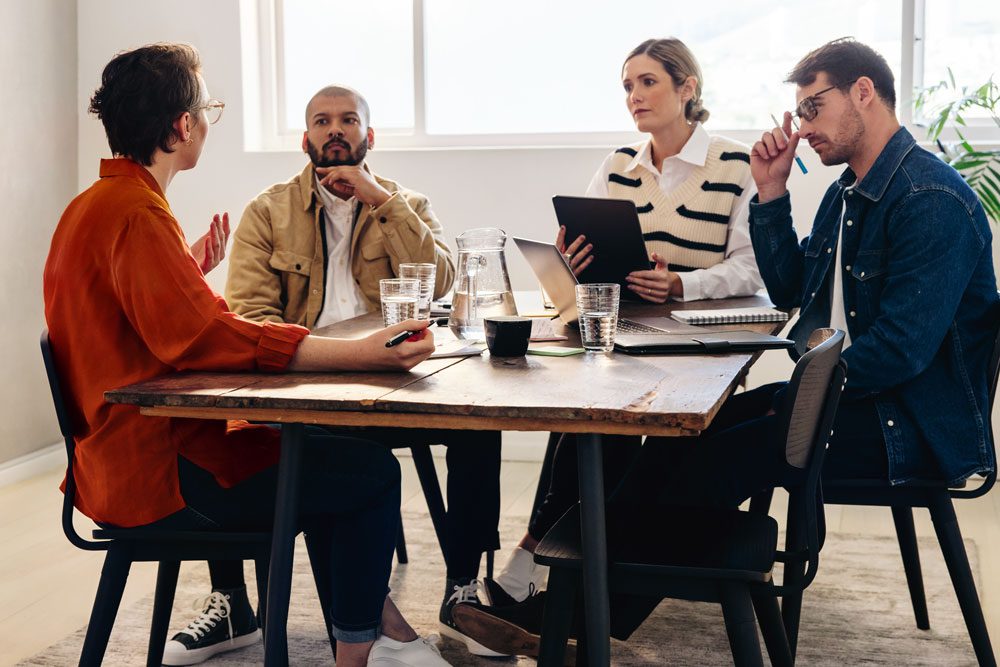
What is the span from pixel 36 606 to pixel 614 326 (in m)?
1.66

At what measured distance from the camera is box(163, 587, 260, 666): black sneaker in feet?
7.53

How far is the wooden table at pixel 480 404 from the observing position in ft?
4.67

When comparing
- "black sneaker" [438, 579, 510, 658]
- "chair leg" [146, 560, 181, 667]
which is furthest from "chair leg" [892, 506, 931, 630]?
"chair leg" [146, 560, 181, 667]

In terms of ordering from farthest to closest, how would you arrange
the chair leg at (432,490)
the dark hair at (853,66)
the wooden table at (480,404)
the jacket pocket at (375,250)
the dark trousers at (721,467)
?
1. the jacket pocket at (375,250)
2. the chair leg at (432,490)
3. the dark hair at (853,66)
4. the dark trousers at (721,467)
5. the wooden table at (480,404)

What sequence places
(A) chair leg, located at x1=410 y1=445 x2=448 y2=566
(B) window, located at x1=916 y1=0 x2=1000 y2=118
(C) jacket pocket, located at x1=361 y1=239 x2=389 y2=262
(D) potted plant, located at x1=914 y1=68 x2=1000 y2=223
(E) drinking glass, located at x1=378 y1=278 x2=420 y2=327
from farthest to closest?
(B) window, located at x1=916 y1=0 x2=1000 y2=118
(D) potted plant, located at x1=914 y1=68 x2=1000 y2=223
(C) jacket pocket, located at x1=361 y1=239 x2=389 y2=262
(A) chair leg, located at x1=410 y1=445 x2=448 y2=566
(E) drinking glass, located at x1=378 y1=278 x2=420 y2=327

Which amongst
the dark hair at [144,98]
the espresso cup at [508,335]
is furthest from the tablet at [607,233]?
the dark hair at [144,98]

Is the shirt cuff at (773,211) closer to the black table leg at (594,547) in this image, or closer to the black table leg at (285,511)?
the black table leg at (594,547)

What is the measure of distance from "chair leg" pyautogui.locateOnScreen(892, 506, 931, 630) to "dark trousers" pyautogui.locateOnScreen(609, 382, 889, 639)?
445 mm

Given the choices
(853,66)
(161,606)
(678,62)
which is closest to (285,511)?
(161,606)

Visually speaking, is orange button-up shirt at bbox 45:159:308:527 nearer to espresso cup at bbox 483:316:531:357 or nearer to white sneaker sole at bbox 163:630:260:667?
espresso cup at bbox 483:316:531:357

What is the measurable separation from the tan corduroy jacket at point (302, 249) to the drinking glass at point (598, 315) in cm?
94

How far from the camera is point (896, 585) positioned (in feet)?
8.97

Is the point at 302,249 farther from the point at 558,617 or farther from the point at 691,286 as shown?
the point at 558,617

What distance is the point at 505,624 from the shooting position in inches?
89.0
